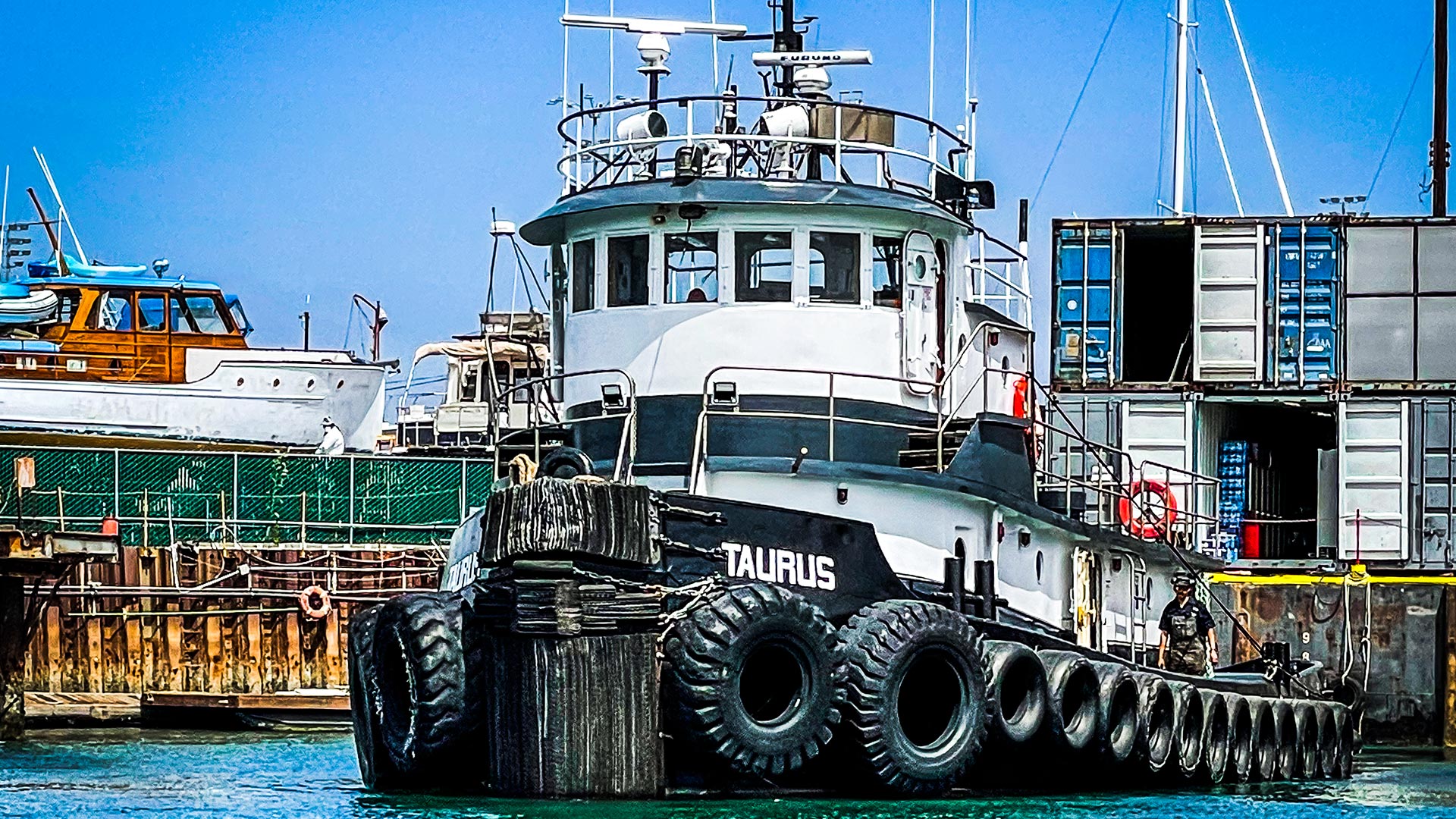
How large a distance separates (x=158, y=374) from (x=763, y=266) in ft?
75.0

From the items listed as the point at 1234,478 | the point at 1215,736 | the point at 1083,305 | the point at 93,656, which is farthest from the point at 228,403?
the point at 1215,736

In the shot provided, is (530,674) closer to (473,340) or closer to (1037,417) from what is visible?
(1037,417)

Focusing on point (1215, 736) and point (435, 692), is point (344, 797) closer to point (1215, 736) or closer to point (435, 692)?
point (435, 692)

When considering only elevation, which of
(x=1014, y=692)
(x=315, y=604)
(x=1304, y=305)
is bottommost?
(x=315, y=604)

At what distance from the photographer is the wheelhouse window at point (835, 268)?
57.6ft

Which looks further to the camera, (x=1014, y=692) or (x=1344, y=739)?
(x=1344, y=739)

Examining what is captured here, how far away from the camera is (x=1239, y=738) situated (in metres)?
19.2

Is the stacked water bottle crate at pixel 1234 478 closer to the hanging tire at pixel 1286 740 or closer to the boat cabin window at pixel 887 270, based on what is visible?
the hanging tire at pixel 1286 740

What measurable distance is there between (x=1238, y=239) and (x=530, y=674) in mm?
19930

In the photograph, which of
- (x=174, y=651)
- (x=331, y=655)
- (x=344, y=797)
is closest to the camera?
(x=344, y=797)

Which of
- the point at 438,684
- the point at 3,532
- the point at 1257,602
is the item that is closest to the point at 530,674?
the point at 438,684

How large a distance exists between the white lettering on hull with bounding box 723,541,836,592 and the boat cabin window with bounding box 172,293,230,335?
2518cm

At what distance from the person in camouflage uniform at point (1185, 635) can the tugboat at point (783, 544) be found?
1.31 ft

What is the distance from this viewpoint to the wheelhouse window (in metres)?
17.6
